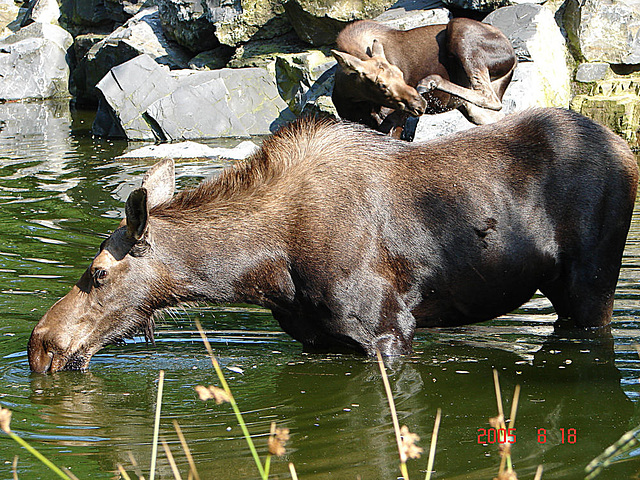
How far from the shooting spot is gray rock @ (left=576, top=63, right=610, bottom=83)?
14.6 m

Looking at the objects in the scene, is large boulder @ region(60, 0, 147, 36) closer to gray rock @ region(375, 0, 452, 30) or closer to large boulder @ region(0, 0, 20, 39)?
large boulder @ region(0, 0, 20, 39)

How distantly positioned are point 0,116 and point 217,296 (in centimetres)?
1742

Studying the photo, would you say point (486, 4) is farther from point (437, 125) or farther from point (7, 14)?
point (7, 14)

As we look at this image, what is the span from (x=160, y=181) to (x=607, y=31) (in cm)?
1115

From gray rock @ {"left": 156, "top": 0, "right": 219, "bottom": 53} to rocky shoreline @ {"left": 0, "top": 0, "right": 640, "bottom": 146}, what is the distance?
0.03 metres

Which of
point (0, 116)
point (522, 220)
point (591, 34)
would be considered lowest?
point (0, 116)

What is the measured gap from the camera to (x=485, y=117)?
8.38 meters

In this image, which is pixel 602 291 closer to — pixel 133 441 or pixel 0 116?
pixel 133 441

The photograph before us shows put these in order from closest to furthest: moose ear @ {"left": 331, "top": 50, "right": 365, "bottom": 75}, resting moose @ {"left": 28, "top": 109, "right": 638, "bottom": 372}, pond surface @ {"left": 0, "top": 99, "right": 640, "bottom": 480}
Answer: pond surface @ {"left": 0, "top": 99, "right": 640, "bottom": 480}, resting moose @ {"left": 28, "top": 109, "right": 638, "bottom": 372}, moose ear @ {"left": 331, "top": 50, "right": 365, "bottom": 75}

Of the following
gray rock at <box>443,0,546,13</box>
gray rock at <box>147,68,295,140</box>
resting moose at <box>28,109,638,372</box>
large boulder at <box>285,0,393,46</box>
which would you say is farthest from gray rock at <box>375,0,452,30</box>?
resting moose at <box>28,109,638,372</box>

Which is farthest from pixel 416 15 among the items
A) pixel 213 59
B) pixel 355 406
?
pixel 355 406

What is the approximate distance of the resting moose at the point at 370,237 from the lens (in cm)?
525

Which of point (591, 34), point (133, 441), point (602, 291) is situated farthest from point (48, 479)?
point (591, 34)

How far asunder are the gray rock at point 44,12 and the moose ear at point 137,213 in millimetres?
24136
